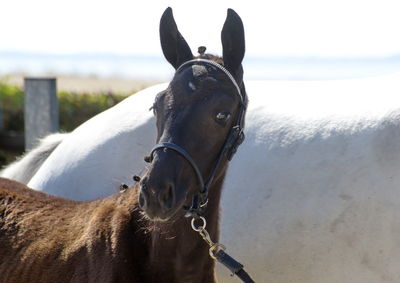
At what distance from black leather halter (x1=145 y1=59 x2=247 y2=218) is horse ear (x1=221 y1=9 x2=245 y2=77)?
8 cm

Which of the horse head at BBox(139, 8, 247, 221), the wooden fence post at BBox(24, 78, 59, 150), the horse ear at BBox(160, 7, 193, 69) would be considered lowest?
the wooden fence post at BBox(24, 78, 59, 150)

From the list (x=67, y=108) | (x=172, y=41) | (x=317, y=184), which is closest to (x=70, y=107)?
(x=67, y=108)

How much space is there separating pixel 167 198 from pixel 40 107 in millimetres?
4320

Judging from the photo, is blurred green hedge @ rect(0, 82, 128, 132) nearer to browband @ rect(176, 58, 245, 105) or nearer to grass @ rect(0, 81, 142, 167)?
grass @ rect(0, 81, 142, 167)

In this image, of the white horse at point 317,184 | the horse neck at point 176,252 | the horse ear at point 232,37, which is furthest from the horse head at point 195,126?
the white horse at point 317,184

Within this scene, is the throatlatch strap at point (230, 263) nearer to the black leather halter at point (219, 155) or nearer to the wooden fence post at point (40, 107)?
the black leather halter at point (219, 155)

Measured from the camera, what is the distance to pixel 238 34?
3406 millimetres

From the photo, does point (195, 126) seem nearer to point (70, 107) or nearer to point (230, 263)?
point (230, 263)

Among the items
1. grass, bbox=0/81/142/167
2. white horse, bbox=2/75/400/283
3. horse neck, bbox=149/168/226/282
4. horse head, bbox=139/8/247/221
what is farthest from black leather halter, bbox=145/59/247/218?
grass, bbox=0/81/142/167

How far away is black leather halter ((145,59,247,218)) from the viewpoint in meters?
3.14

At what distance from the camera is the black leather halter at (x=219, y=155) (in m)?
3.14

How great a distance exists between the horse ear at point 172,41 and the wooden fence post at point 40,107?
376 cm

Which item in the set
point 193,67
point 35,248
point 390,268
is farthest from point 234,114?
point 390,268

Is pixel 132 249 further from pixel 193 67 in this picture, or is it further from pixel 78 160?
pixel 78 160
